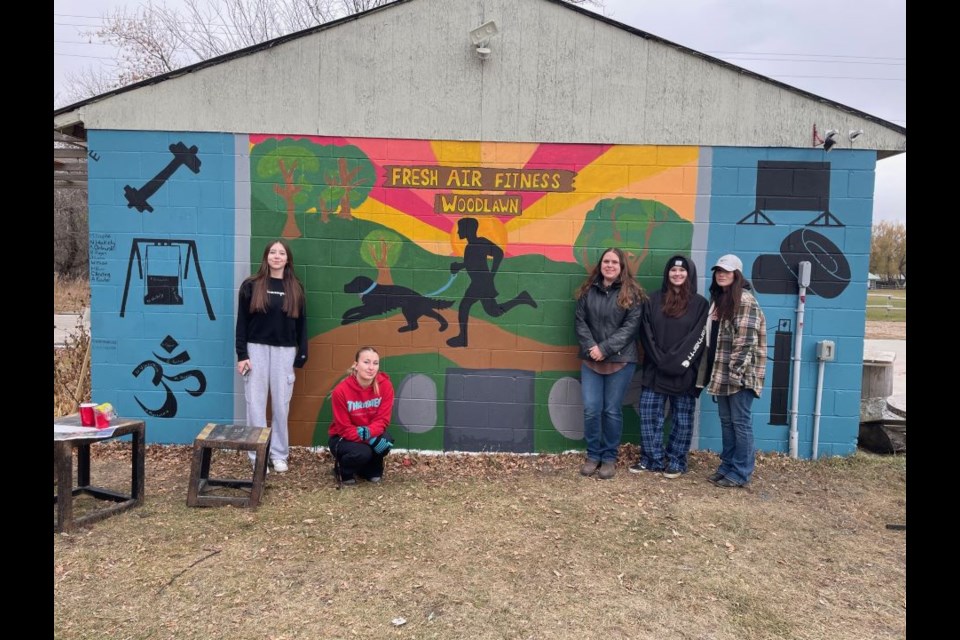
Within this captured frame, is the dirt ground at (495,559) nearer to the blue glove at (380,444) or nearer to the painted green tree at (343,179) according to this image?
the blue glove at (380,444)

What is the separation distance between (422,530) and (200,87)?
441cm

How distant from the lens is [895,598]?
11.3ft

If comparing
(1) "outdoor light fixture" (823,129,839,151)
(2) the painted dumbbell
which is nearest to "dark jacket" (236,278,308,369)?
(2) the painted dumbbell

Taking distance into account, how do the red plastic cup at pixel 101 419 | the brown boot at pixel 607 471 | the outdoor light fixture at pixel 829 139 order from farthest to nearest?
the outdoor light fixture at pixel 829 139 → the brown boot at pixel 607 471 → the red plastic cup at pixel 101 419

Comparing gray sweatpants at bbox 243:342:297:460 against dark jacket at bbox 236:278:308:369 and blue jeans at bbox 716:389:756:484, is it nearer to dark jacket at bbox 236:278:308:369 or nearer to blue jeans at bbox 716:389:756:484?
dark jacket at bbox 236:278:308:369

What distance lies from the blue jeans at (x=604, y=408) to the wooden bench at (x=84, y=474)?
357 centimetres

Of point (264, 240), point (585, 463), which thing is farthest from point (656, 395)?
point (264, 240)

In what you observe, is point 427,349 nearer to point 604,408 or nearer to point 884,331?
point 604,408

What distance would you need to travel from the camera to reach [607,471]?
518cm

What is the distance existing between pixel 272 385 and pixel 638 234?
3.59 m

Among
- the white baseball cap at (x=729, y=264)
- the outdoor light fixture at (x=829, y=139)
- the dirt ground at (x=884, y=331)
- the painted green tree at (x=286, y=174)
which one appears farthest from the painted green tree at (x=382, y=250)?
the dirt ground at (x=884, y=331)

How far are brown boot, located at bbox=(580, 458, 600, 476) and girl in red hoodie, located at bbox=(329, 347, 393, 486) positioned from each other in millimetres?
1740

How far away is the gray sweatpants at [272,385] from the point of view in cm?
514
